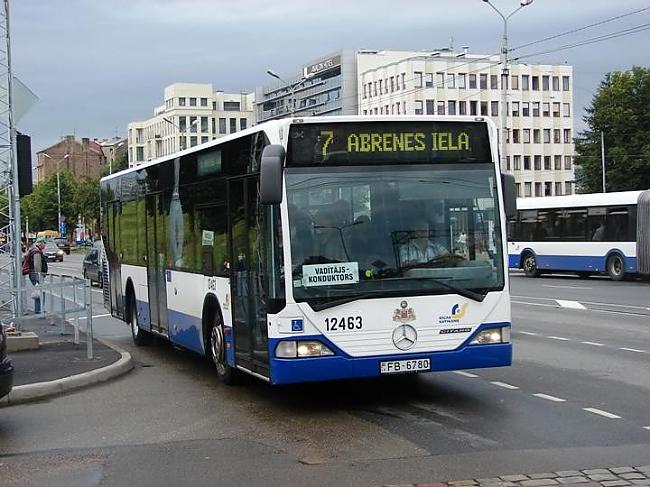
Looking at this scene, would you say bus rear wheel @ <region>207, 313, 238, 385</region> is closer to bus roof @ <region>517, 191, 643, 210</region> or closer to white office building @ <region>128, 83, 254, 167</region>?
bus roof @ <region>517, 191, 643, 210</region>

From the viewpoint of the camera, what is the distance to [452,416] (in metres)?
8.77

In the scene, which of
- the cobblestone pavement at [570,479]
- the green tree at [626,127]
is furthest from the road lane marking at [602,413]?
the green tree at [626,127]

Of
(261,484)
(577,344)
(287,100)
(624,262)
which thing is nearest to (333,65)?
(287,100)

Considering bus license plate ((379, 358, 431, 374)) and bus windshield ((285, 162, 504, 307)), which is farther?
bus license plate ((379, 358, 431, 374))

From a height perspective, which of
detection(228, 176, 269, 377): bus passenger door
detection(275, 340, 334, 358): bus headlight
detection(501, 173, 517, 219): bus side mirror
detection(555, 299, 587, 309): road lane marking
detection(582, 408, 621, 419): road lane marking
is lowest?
detection(555, 299, 587, 309): road lane marking

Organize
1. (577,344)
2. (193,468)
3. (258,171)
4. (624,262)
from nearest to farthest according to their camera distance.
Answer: (193,468) < (258,171) < (577,344) < (624,262)

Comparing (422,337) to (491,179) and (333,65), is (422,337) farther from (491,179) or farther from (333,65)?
(333,65)

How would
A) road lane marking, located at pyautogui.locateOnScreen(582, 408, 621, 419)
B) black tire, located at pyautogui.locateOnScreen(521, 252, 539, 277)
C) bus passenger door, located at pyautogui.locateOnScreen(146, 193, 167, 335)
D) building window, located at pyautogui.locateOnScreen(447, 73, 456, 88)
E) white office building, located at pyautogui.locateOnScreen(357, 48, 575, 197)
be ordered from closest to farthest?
road lane marking, located at pyautogui.locateOnScreen(582, 408, 621, 419)
bus passenger door, located at pyautogui.locateOnScreen(146, 193, 167, 335)
black tire, located at pyautogui.locateOnScreen(521, 252, 539, 277)
building window, located at pyautogui.locateOnScreen(447, 73, 456, 88)
white office building, located at pyautogui.locateOnScreen(357, 48, 575, 197)

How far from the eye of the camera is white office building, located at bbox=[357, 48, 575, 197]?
113062mm

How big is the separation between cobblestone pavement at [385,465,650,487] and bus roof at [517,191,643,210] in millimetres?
25057

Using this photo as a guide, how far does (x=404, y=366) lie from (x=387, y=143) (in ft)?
7.10

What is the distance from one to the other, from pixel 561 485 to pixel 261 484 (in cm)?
204

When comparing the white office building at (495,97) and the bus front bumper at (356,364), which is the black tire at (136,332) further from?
the white office building at (495,97)

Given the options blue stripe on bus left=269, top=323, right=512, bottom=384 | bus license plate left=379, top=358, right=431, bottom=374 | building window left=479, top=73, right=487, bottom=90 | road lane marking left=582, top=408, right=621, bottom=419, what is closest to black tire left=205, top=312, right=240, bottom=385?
blue stripe on bus left=269, top=323, right=512, bottom=384
